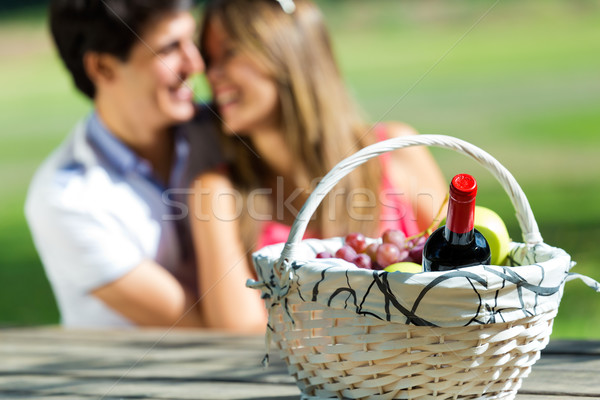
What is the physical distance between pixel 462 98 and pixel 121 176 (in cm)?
549

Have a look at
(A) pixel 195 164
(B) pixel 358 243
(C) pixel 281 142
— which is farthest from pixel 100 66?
(B) pixel 358 243

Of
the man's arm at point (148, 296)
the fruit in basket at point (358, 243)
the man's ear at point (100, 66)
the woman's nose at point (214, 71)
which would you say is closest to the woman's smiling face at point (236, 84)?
the woman's nose at point (214, 71)

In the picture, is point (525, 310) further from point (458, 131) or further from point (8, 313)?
point (458, 131)

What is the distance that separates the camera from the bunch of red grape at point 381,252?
3.26ft

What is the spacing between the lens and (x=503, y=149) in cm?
579

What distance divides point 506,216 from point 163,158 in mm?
2375

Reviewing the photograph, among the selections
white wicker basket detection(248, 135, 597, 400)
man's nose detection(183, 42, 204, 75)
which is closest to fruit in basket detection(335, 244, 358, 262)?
white wicker basket detection(248, 135, 597, 400)

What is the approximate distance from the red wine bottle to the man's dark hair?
1408 millimetres

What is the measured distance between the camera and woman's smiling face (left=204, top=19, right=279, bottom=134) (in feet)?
6.70

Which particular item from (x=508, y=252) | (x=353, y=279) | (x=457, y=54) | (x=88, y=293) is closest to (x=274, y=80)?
(x=88, y=293)

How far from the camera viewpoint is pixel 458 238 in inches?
33.2

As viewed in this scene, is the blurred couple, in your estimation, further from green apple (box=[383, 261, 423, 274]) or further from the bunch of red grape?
green apple (box=[383, 261, 423, 274])

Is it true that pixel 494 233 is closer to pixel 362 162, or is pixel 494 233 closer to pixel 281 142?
pixel 362 162

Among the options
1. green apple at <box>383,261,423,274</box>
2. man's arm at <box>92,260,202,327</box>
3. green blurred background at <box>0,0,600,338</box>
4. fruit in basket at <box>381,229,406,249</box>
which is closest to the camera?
green apple at <box>383,261,423,274</box>
